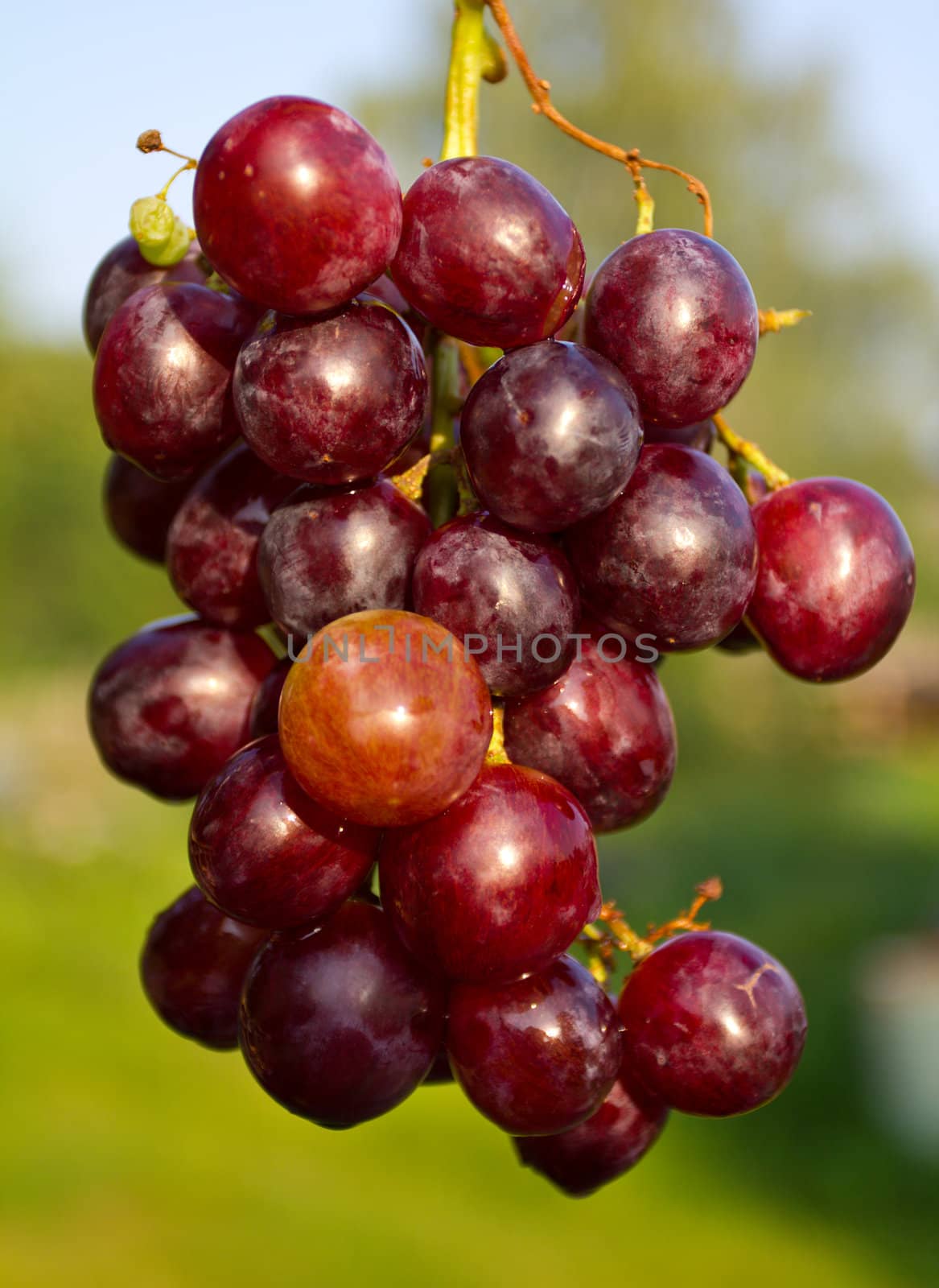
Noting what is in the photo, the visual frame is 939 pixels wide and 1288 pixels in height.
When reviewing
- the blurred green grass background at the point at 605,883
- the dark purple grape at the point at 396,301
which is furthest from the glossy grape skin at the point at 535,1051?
the blurred green grass background at the point at 605,883

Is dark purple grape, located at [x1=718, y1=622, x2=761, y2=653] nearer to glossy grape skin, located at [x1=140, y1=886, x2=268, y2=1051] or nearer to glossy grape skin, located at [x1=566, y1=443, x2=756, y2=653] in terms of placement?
glossy grape skin, located at [x1=566, y1=443, x2=756, y2=653]

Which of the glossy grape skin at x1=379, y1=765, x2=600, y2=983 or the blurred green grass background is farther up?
the glossy grape skin at x1=379, y1=765, x2=600, y2=983

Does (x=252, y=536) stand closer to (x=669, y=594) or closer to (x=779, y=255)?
(x=669, y=594)

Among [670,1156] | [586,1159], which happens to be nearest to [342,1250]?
[670,1156]

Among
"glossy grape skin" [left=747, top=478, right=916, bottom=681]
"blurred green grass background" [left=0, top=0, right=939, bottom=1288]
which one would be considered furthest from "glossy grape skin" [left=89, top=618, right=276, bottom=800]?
"blurred green grass background" [left=0, top=0, right=939, bottom=1288]

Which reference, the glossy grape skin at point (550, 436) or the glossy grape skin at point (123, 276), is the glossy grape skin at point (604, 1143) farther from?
the glossy grape skin at point (123, 276)

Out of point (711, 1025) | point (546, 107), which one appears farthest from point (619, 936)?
point (546, 107)

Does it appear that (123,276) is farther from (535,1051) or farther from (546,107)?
(535,1051)
